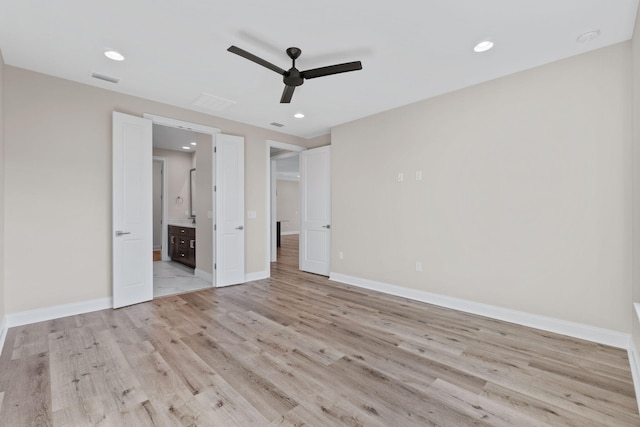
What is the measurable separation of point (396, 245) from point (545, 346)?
2000 mm

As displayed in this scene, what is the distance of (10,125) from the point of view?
298 centimetres

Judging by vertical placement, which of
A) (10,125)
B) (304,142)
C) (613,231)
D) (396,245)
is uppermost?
(304,142)

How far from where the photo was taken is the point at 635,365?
2.12 meters

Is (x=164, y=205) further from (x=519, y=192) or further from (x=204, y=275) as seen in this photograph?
(x=519, y=192)

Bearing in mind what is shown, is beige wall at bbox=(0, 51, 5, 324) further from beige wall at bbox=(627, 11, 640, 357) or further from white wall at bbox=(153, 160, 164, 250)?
beige wall at bbox=(627, 11, 640, 357)

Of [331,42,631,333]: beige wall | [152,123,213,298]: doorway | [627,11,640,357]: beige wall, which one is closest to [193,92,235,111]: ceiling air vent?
[152,123,213,298]: doorway

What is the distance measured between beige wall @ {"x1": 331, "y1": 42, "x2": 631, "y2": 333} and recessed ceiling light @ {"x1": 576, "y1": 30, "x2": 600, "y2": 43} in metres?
0.29

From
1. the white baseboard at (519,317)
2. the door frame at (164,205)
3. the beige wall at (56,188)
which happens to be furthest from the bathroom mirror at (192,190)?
the white baseboard at (519,317)

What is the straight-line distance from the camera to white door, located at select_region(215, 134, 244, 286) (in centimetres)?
463

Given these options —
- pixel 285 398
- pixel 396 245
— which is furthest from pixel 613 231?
pixel 285 398

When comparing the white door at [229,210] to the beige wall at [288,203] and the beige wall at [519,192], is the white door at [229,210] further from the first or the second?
the beige wall at [288,203]

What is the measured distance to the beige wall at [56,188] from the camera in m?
3.02

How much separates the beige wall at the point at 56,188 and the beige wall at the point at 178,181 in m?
3.87

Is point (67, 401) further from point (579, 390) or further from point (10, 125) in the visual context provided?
point (579, 390)
